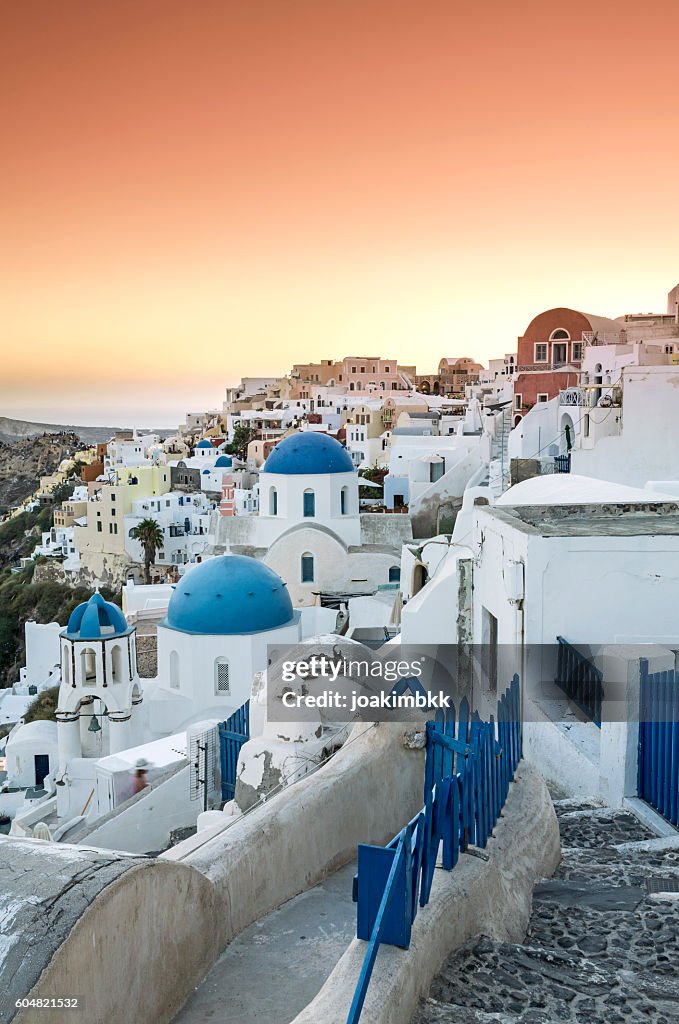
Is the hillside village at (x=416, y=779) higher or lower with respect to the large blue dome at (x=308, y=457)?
lower

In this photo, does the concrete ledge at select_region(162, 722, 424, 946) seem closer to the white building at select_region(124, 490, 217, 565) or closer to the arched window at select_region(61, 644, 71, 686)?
the arched window at select_region(61, 644, 71, 686)

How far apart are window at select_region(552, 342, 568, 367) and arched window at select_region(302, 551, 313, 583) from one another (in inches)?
894

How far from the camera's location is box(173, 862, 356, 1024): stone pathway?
9.59ft

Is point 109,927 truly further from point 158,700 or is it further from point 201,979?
point 158,700

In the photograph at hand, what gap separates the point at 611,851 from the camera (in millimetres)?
4547

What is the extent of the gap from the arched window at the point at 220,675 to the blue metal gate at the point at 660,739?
11720 millimetres

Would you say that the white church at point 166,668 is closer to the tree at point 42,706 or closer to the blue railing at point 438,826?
the tree at point 42,706

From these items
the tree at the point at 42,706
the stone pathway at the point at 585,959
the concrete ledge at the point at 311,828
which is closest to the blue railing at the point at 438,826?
the stone pathway at the point at 585,959

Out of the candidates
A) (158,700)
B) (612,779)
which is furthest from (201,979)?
(158,700)

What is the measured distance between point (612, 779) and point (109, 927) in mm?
3680

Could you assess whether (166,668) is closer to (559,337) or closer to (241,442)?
(559,337)

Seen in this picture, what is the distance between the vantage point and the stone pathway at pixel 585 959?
2.77m

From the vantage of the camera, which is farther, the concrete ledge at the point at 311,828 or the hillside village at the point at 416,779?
the concrete ledge at the point at 311,828

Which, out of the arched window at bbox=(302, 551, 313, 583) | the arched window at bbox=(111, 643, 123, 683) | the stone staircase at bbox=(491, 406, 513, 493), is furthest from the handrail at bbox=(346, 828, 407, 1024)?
the stone staircase at bbox=(491, 406, 513, 493)
